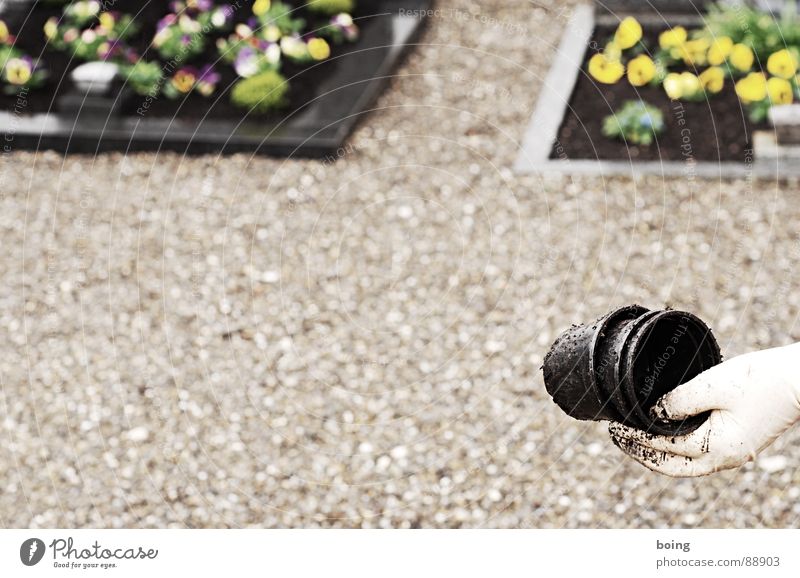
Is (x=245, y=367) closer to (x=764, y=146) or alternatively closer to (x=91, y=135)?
(x=91, y=135)

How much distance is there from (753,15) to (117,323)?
12.9 ft

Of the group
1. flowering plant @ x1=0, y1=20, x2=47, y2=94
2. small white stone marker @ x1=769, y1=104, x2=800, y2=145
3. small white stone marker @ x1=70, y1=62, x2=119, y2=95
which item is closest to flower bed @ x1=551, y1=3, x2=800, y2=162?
small white stone marker @ x1=769, y1=104, x2=800, y2=145

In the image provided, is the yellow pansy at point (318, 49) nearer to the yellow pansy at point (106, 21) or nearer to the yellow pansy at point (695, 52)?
the yellow pansy at point (106, 21)

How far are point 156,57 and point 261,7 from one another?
0.77 m

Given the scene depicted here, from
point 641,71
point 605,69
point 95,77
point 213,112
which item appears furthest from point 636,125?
point 95,77

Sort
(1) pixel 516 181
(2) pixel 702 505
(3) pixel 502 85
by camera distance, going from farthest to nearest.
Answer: (3) pixel 502 85 < (1) pixel 516 181 < (2) pixel 702 505

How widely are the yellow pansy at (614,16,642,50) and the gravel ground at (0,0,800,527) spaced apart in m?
0.67

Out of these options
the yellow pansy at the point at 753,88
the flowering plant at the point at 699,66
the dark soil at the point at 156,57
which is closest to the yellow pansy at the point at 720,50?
the flowering plant at the point at 699,66

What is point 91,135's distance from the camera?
5.34m

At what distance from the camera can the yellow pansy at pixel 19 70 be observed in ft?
18.7

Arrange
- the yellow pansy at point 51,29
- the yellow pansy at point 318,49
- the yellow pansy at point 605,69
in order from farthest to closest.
→ the yellow pansy at point 51,29, the yellow pansy at point 318,49, the yellow pansy at point 605,69

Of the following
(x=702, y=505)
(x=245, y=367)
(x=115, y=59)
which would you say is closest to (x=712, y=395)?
(x=702, y=505)

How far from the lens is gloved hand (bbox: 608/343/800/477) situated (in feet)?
7.14

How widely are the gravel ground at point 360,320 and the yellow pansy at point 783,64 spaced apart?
806 millimetres
